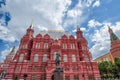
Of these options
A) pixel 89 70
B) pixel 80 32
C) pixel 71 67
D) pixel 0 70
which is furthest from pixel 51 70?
pixel 0 70

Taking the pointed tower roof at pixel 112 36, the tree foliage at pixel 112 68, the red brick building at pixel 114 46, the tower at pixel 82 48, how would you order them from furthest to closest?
1. the pointed tower roof at pixel 112 36
2. the red brick building at pixel 114 46
3. the tower at pixel 82 48
4. the tree foliage at pixel 112 68

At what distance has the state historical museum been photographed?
34219 mm

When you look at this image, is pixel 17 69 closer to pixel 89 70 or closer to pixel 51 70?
pixel 51 70

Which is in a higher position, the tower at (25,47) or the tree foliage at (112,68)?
the tower at (25,47)

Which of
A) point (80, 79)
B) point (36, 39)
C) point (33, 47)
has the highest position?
point (36, 39)

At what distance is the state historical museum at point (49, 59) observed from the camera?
34.2 m

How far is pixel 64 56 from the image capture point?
3872cm

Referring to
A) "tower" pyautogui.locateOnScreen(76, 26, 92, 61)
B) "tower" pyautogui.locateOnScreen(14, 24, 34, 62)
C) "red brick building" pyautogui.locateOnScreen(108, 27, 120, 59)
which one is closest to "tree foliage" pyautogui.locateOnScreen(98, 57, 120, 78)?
"tower" pyautogui.locateOnScreen(76, 26, 92, 61)

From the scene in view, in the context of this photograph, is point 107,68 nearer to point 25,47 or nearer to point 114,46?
point 114,46

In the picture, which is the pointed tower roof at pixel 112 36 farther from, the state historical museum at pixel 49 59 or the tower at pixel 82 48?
the state historical museum at pixel 49 59

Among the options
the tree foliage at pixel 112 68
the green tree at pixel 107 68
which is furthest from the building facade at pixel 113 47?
the tree foliage at pixel 112 68

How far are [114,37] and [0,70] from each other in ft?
222

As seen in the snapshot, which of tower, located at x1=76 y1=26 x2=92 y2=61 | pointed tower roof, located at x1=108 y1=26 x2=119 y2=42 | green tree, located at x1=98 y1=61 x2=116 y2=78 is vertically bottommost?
green tree, located at x1=98 y1=61 x2=116 y2=78

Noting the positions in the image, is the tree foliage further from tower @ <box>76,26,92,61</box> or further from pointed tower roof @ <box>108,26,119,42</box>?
pointed tower roof @ <box>108,26,119,42</box>
